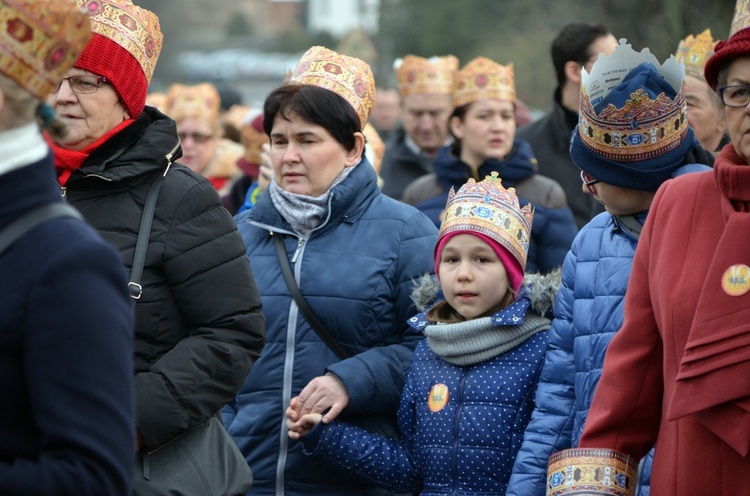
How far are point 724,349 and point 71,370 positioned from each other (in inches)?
56.4

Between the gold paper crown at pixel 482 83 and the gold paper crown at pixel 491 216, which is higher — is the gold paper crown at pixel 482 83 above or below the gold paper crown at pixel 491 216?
above

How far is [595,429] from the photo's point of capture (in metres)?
3.69

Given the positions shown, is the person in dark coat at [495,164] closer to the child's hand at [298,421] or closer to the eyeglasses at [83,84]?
the child's hand at [298,421]

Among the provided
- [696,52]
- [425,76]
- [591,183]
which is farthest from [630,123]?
[425,76]

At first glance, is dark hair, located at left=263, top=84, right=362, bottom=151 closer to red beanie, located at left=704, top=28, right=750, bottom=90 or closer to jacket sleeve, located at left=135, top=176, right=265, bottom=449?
→ jacket sleeve, located at left=135, top=176, right=265, bottom=449

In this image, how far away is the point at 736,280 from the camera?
10.8ft

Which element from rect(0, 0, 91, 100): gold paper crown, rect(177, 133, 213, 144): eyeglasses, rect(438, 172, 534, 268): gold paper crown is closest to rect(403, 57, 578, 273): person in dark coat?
rect(438, 172, 534, 268): gold paper crown

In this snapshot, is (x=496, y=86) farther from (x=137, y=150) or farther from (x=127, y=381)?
(x=127, y=381)

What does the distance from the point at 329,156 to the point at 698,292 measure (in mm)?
2552

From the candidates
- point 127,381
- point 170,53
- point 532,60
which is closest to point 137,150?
point 127,381

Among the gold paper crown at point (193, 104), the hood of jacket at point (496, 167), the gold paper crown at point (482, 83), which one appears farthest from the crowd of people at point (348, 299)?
the gold paper crown at point (193, 104)

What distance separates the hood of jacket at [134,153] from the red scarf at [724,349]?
6.01 feet

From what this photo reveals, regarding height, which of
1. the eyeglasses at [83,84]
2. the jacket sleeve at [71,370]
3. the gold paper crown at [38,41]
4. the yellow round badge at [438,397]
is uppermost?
the eyeglasses at [83,84]

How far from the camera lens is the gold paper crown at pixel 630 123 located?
4.66 meters
